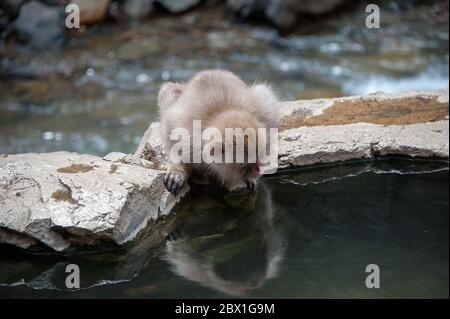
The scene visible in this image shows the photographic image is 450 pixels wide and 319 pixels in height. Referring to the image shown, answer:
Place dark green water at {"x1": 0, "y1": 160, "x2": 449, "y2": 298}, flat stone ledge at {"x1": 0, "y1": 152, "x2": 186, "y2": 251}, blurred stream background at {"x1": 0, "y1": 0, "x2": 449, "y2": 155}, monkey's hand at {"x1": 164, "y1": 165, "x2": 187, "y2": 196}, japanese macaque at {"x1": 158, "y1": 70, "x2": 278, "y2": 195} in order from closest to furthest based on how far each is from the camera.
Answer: dark green water at {"x1": 0, "y1": 160, "x2": 449, "y2": 298}, flat stone ledge at {"x1": 0, "y1": 152, "x2": 186, "y2": 251}, japanese macaque at {"x1": 158, "y1": 70, "x2": 278, "y2": 195}, monkey's hand at {"x1": 164, "y1": 165, "x2": 187, "y2": 196}, blurred stream background at {"x1": 0, "y1": 0, "x2": 449, "y2": 155}

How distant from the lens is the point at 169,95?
16.8ft

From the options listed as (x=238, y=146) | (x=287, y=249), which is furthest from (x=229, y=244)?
(x=238, y=146)

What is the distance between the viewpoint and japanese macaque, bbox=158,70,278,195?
403 cm

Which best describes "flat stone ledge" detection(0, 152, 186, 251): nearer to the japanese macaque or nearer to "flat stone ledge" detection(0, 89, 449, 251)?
"flat stone ledge" detection(0, 89, 449, 251)

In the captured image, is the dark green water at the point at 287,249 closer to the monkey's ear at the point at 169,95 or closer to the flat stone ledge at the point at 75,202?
the flat stone ledge at the point at 75,202

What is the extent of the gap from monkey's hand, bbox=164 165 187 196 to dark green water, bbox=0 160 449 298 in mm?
131

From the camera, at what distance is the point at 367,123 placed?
4855 millimetres

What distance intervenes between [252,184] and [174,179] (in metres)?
0.54

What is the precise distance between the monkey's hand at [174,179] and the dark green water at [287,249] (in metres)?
0.13

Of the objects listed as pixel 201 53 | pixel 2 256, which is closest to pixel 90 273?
pixel 2 256

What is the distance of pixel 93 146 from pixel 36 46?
2919 millimetres

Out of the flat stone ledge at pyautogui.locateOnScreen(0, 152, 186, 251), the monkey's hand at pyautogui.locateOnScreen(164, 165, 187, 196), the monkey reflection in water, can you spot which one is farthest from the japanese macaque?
the flat stone ledge at pyautogui.locateOnScreen(0, 152, 186, 251)

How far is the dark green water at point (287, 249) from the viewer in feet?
10.7

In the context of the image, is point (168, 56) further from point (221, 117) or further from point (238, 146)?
point (238, 146)
